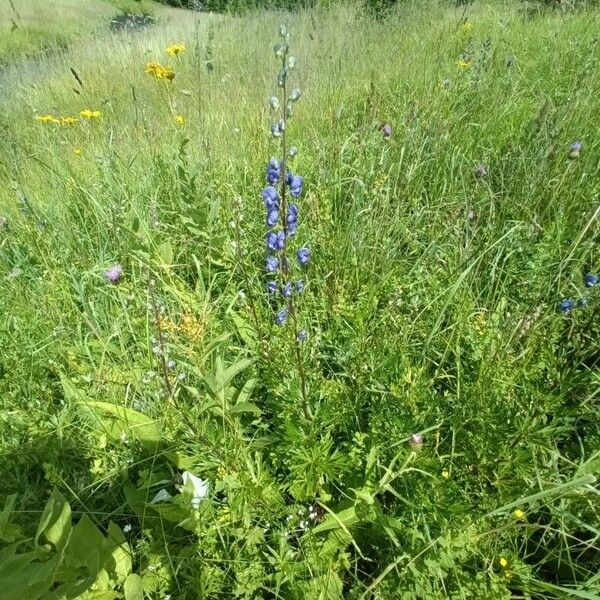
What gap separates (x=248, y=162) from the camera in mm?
2383

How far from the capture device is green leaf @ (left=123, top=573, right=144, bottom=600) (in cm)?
100

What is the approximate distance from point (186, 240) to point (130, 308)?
405 mm

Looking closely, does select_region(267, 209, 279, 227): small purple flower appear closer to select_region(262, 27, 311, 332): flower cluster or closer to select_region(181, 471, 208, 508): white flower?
select_region(262, 27, 311, 332): flower cluster

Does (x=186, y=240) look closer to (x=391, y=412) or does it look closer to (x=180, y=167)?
(x=180, y=167)

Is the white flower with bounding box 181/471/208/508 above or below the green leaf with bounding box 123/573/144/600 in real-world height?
above

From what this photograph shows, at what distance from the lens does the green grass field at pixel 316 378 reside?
103cm

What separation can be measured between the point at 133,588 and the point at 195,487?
9.7 inches

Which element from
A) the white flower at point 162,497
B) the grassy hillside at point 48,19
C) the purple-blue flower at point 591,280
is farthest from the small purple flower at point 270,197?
the grassy hillside at point 48,19

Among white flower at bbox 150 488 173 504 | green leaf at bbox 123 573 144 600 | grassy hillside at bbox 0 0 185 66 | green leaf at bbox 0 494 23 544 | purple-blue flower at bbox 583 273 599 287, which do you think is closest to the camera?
green leaf at bbox 0 494 23 544

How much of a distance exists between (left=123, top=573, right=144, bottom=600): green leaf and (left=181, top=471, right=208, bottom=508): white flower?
0.64ft

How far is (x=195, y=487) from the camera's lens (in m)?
1.11

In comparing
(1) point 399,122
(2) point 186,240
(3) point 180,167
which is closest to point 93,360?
(2) point 186,240

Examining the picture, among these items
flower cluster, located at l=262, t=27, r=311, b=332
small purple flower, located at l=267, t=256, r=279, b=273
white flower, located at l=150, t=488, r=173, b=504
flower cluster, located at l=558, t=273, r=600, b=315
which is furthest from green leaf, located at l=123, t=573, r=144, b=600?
flower cluster, located at l=558, t=273, r=600, b=315

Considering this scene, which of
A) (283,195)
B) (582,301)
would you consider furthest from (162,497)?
(582,301)
